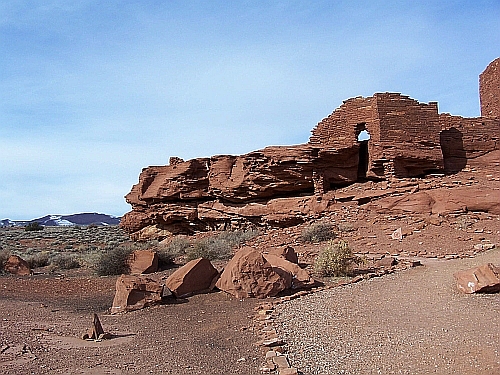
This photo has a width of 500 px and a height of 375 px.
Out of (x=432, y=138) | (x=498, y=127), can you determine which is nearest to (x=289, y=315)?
(x=432, y=138)

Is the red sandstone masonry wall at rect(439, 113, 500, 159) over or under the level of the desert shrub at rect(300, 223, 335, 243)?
over

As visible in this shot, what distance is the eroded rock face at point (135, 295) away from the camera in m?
10.5

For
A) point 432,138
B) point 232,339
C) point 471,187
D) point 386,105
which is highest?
point 386,105

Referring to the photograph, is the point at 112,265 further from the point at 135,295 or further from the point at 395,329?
the point at 395,329

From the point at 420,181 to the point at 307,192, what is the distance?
18.2ft

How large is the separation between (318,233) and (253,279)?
9.45 m

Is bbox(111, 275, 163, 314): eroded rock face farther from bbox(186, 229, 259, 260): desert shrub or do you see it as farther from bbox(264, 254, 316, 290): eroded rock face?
bbox(186, 229, 259, 260): desert shrub

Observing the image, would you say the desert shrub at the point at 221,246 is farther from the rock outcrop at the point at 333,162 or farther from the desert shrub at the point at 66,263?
the desert shrub at the point at 66,263

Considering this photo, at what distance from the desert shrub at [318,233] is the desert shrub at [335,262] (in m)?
6.35

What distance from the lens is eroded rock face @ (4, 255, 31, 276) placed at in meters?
19.3

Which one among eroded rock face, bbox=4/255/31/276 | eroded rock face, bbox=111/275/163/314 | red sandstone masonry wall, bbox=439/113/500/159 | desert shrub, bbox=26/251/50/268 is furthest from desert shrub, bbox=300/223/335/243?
desert shrub, bbox=26/251/50/268

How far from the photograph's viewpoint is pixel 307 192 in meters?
25.1

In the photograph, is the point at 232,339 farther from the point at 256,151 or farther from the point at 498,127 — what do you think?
the point at 498,127

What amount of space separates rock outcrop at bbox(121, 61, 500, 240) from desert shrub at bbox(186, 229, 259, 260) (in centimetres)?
154
